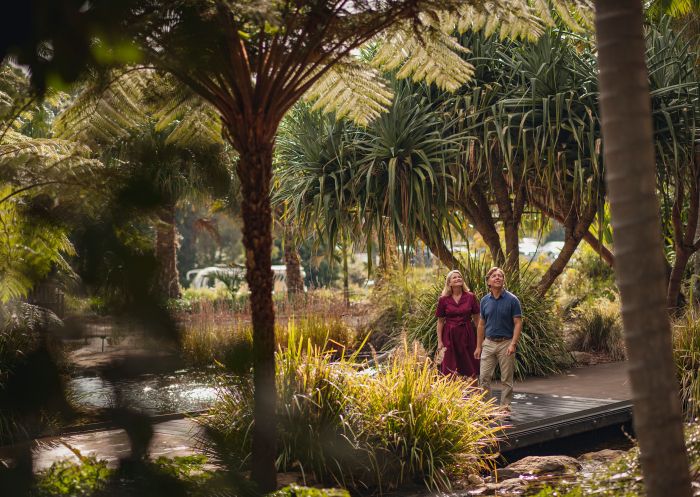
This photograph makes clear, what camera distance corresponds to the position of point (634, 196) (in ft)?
8.71

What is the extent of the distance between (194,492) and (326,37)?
4.71m

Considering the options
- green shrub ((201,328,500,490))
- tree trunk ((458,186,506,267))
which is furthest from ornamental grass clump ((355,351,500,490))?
tree trunk ((458,186,506,267))

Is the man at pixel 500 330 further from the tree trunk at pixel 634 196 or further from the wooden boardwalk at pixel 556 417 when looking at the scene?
the tree trunk at pixel 634 196

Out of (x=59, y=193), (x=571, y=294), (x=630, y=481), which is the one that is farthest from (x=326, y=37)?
(x=571, y=294)

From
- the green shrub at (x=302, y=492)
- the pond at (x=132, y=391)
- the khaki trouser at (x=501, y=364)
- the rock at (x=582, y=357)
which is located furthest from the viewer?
the rock at (x=582, y=357)

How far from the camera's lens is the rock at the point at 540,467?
711 centimetres

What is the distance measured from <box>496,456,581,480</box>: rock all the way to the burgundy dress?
2.06m

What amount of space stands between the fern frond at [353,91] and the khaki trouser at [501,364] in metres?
2.80

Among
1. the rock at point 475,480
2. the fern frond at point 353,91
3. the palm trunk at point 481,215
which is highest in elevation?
the fern frond at point 353,91

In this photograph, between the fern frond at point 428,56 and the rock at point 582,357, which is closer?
the fern frond at point 428,56

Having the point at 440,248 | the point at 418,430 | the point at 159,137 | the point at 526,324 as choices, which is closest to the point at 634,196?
the point at 159,137

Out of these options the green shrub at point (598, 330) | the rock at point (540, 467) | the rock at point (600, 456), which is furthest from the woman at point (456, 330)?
the green shrub at point (598, 330)

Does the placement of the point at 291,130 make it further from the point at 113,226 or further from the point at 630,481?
the point at 113,226

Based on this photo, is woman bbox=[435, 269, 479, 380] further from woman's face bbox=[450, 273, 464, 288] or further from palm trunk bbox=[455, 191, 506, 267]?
palm trunk bbox=[455, 191, 506, 267]
